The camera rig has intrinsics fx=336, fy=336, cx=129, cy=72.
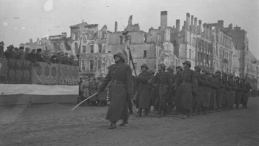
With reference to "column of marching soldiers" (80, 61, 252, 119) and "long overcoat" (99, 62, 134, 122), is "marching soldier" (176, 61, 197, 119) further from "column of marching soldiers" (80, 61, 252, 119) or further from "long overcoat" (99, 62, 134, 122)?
"long overcoat" (99, 62, 134, 122)

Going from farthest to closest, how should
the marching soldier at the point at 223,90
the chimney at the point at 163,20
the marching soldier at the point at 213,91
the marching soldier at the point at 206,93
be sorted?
the chimney at the point at 163,20, the marching soldier at the point at 223,90, the marching soldier at the point at 213,91, the marching soldier at the point at 206,93

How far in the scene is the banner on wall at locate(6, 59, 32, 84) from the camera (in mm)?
15602

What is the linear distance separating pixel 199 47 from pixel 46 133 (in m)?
59.9

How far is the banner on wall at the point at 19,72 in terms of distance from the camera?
51.2 ft

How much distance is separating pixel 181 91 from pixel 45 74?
25.5 ft

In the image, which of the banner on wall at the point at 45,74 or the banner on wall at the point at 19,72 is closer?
the banner on wall at the point at 19,72

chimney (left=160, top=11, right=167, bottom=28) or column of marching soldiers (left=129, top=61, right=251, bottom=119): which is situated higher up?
chimney (left=160, top=11, right=167, bottom=28)

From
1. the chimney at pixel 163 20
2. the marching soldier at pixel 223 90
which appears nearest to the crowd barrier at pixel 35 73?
the marching soldier at pixel 223 90

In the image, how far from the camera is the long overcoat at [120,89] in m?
9.31

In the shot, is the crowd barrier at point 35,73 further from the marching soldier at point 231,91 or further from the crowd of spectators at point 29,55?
the marching soldier at point 231,91

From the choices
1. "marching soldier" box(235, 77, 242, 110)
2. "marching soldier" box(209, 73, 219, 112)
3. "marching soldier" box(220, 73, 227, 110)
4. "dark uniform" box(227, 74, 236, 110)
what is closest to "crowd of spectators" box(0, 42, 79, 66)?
"marching soldier" box(209, 73, 219, 112)

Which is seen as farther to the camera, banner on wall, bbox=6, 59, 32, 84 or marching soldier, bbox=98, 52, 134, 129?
banner on wall, bbox=6, 59, 32, 84

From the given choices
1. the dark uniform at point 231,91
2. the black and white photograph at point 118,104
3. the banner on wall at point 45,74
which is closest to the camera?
the black and white photograph at point 118,104

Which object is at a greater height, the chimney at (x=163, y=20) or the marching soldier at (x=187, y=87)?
the chimney at (x=163, y=20)
